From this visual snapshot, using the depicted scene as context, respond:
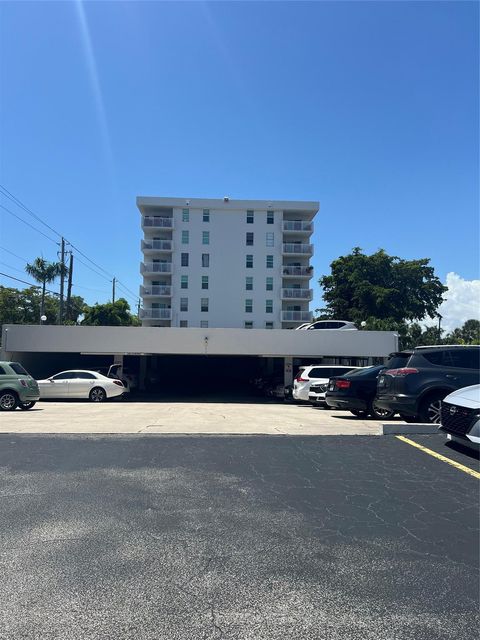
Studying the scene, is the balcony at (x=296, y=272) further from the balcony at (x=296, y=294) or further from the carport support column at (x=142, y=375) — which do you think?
the carport support column at (x=142, y=375)

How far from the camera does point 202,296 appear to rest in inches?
2149

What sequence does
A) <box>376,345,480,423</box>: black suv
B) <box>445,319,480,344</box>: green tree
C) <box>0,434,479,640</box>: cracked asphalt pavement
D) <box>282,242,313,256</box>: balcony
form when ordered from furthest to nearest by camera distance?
<box>445,319,480,344</box>: green tree → <box>282,242,313,256</box>: balcony → <box>376,345,480,423</box>: black suv → <box>0,434,479,640</box>: cracked asphalt pavement

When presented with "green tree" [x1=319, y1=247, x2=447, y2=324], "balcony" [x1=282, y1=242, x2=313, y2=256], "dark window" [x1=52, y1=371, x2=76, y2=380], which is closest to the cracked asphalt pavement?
"dark window" [x1=52, y1=371, x2=76, y2=380]

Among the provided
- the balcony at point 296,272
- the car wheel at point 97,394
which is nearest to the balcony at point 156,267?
the balcony at point 296,272

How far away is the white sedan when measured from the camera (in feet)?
72.9

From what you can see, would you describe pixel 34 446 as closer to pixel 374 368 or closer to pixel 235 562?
pixel 235 562

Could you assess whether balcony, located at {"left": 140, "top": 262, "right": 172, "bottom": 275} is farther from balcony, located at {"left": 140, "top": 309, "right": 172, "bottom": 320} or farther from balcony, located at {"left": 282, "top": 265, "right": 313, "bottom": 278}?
balcony, located at {"left": 282, "top": 265, "right": 313, "bottom": 278}

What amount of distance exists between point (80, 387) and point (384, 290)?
3556 cm

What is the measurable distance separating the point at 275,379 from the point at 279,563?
25.5 metres

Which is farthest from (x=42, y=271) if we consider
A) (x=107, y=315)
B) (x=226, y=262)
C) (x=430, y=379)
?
(x=430, y=379)

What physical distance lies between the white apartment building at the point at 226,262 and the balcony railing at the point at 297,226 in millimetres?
117

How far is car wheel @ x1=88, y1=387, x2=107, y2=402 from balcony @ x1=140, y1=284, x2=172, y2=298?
31.8 m

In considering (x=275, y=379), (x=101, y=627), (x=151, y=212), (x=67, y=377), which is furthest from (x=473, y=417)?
(x=151, y=212)

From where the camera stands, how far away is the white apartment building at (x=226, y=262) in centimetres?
5419
